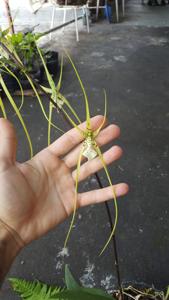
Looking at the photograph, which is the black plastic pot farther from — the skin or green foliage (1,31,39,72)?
the skin

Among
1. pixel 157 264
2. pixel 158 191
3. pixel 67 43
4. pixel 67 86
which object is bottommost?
pixel 157 264

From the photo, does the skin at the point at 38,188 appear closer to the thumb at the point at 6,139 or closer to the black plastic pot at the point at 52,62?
the thumb at the point at 6,139

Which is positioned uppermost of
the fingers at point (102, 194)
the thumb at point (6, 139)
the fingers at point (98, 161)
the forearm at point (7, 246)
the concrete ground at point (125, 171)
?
the thumb at point (6, 139)

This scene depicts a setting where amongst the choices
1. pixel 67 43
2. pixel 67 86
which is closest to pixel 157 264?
pixel 67 86

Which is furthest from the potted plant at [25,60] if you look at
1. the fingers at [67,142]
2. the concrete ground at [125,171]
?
the fingers at [67,142]

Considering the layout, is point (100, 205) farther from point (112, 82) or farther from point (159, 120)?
point (112, 82)
